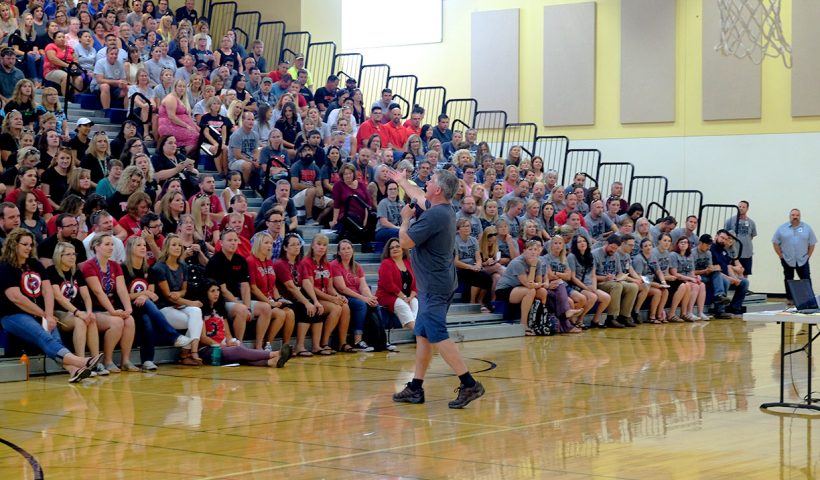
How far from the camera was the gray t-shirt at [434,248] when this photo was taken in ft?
27.4

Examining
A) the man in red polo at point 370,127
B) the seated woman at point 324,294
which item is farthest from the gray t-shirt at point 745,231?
the seated woman at point 324,294

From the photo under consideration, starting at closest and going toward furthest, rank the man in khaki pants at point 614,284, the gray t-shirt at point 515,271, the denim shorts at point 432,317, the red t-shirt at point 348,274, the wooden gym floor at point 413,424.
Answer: the wooden gym floor at point 413,424 → the denim shorts at point 432,317 → the red t-shirt at point 348,274 → the gray t-shirt at point 515,271 → the man in khaki pants at point 614,284

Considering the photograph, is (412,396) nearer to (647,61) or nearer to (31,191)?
(31,191)

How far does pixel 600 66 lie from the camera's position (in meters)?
23.6

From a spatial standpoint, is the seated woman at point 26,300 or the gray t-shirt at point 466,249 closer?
the seated woman at point 26,300

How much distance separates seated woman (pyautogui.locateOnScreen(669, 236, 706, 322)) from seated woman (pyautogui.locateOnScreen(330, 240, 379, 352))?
6.68 m

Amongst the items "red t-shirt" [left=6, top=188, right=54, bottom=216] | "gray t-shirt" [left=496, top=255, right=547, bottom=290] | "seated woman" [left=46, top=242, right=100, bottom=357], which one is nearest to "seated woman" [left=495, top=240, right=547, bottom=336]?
"gray t-shirt" [left=496, top=255, right=547, bottom=290]

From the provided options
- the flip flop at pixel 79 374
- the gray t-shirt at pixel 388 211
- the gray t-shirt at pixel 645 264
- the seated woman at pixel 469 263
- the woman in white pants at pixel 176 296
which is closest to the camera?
the flip flop at pixel 79 374

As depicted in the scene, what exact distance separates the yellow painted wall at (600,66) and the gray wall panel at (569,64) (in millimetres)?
170

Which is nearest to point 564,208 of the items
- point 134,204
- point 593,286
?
point 593,286

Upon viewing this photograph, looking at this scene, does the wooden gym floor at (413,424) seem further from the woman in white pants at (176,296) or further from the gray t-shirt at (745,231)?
the gray t-shirt at (745,231)

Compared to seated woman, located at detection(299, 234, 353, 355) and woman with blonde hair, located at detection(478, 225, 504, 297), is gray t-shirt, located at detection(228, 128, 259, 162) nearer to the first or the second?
woman with blonde hair, located at detection(478, 225, 504, 297)

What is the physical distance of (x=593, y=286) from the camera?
53.2 feet

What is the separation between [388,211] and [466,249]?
1279mm
